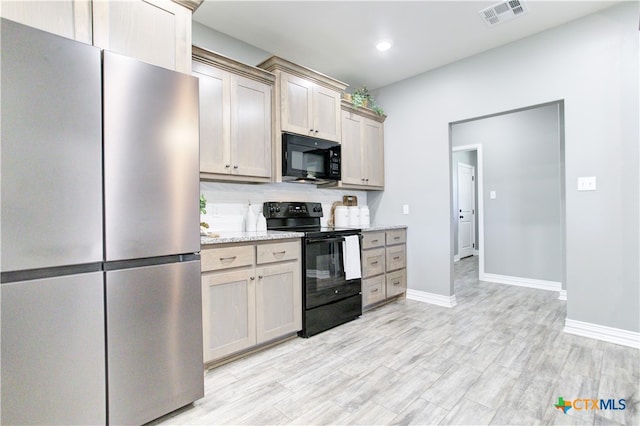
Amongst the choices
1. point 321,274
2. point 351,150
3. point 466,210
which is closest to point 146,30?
point 321,274

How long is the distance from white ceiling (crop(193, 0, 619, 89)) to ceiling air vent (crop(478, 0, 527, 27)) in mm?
50

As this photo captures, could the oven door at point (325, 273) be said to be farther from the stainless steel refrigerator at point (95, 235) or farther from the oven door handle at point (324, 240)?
the stainless steel refrigerator at point (95, 235)

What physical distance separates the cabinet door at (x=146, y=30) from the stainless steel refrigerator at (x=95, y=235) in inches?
7.9

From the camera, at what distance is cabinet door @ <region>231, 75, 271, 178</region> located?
8.70 ft

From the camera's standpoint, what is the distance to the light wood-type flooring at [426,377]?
1688mm

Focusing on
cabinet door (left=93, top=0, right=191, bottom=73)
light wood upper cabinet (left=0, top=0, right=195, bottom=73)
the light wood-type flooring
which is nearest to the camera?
light wood upper cabinet (left=0, top=0, right=195, bottom=73)

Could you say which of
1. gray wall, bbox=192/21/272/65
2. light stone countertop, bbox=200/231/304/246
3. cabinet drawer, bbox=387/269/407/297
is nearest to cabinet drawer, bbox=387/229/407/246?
cabinet drawer, bbox=387/269/407/297

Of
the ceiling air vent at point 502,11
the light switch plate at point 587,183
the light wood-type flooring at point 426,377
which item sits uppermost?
the ceiling air vent at point 502,11

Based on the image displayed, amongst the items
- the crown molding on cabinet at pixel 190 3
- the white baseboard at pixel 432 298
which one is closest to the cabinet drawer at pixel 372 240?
the white baseboard at pixel 432 298

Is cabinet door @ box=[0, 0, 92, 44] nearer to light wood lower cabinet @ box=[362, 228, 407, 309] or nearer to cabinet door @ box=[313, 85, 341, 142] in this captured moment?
cabinet door @ box=[313, 85, 341, 142]

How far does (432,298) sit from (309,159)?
87.5 inches

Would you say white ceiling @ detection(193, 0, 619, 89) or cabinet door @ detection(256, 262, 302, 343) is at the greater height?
white ceiling @ detection(193, 0, 619, 89)

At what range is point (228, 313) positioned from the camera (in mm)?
2229

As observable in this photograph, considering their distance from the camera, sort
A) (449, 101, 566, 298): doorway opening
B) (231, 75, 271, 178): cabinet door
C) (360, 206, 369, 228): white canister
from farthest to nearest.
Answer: (449, 101, 566, 298): doorway opening → (360, 206, 369, 228): white canister → (231, 75, 271, 178): cabinet door
